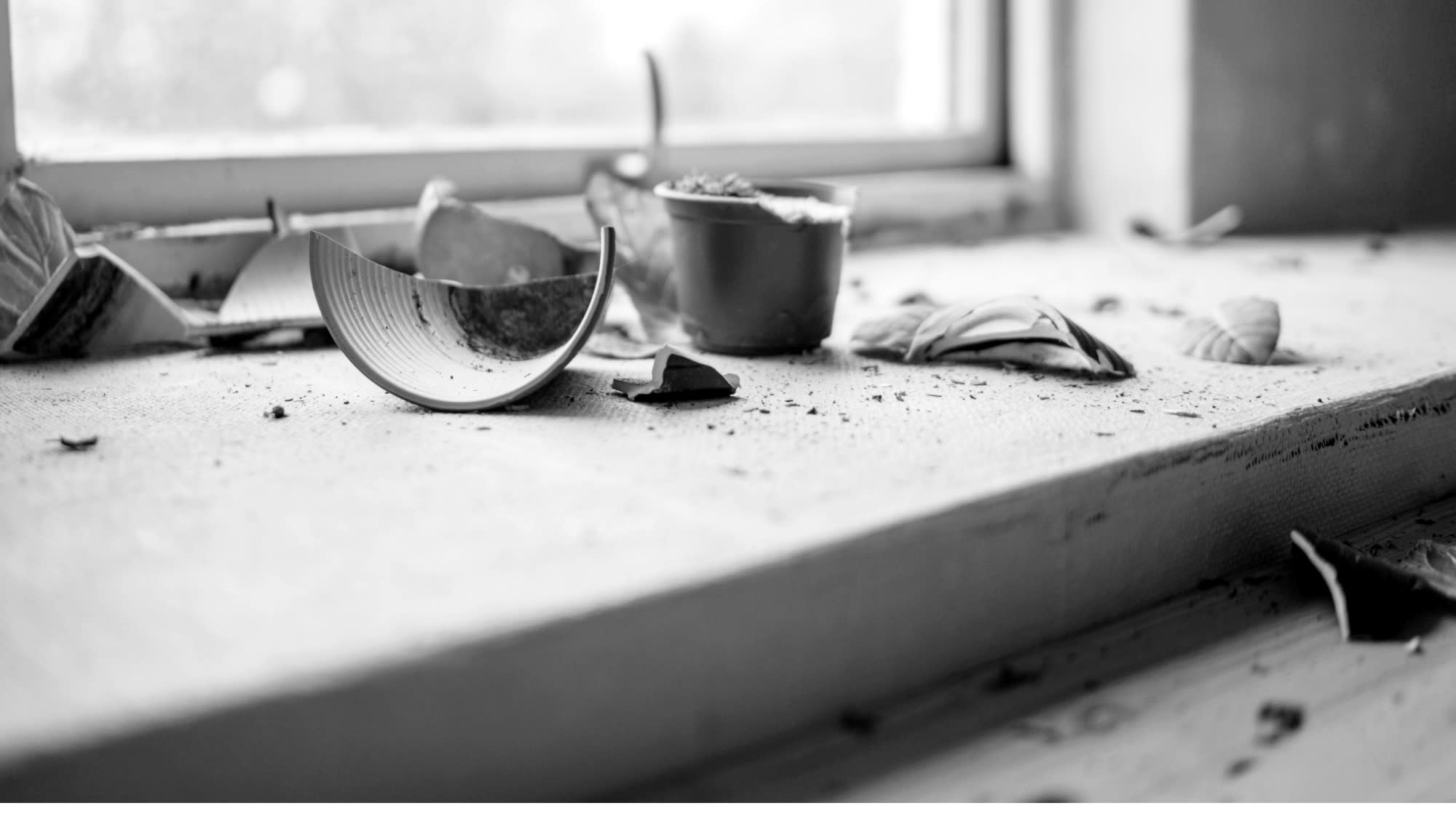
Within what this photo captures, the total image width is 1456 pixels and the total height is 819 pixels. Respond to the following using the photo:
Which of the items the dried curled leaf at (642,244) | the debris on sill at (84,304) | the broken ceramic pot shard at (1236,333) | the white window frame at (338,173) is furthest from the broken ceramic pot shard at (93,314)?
the broken ceramic pot shard at (1236,333)

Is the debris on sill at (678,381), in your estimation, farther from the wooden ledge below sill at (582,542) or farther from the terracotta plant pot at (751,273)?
the terracotta plant pot at (751,273)

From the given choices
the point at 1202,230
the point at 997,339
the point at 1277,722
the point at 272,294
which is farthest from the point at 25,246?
the point at 1202,230

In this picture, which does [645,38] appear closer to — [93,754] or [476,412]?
[476,412]

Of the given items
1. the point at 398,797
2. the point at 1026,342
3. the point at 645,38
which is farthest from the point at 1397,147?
the point at 398,797

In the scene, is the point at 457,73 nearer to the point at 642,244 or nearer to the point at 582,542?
the point at 642,244

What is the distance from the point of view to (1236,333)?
3.88ft

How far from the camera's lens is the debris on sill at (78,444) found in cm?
88

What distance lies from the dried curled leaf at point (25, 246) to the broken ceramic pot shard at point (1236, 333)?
1.09 metres

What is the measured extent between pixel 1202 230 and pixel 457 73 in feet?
3.93

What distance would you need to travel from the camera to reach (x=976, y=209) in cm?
217

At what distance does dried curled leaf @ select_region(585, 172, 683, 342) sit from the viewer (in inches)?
53.2

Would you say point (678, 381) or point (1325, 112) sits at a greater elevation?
point (1325, 112)

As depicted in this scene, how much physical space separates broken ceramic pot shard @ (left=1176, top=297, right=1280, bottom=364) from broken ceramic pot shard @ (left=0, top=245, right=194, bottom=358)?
97cm

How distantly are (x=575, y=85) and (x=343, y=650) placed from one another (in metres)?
1.52
